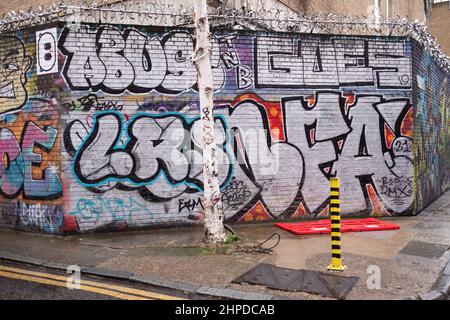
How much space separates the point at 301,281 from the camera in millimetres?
5355

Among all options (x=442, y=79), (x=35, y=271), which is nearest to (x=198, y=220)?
(x=35, y=271)

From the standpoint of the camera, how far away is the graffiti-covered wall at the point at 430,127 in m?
10.1

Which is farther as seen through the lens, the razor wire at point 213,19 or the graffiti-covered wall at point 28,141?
the razor wire at point 213,19

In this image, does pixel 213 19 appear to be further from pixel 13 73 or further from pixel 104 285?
pixel 104 285

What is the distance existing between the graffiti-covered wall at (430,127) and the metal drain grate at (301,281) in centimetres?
559

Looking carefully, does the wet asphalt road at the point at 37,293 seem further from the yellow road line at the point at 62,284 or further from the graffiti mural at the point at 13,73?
the graffiti mural at the point at 13,73

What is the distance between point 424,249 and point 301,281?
9.20 feet

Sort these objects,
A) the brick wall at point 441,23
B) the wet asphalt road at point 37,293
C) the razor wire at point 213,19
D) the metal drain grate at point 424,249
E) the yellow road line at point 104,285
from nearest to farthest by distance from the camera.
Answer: the wet asphalt road at point 37,293 < the yellow road line at point 104,285 < the metal drain grate at point 424,249 < the razor wire at point 213,19 < the brick wall at point 441,23

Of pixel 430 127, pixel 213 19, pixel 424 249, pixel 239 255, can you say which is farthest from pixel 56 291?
pixel 430 127

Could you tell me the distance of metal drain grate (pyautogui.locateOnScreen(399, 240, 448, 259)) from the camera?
21.7 ft

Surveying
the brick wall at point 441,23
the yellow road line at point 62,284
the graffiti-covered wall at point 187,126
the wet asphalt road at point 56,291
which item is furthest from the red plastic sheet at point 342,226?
the brick wall at point 441,23

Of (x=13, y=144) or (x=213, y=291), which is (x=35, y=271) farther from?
(x=13, y=144)

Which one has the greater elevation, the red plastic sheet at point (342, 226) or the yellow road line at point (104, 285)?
the yellow road line at point (104, 285)
